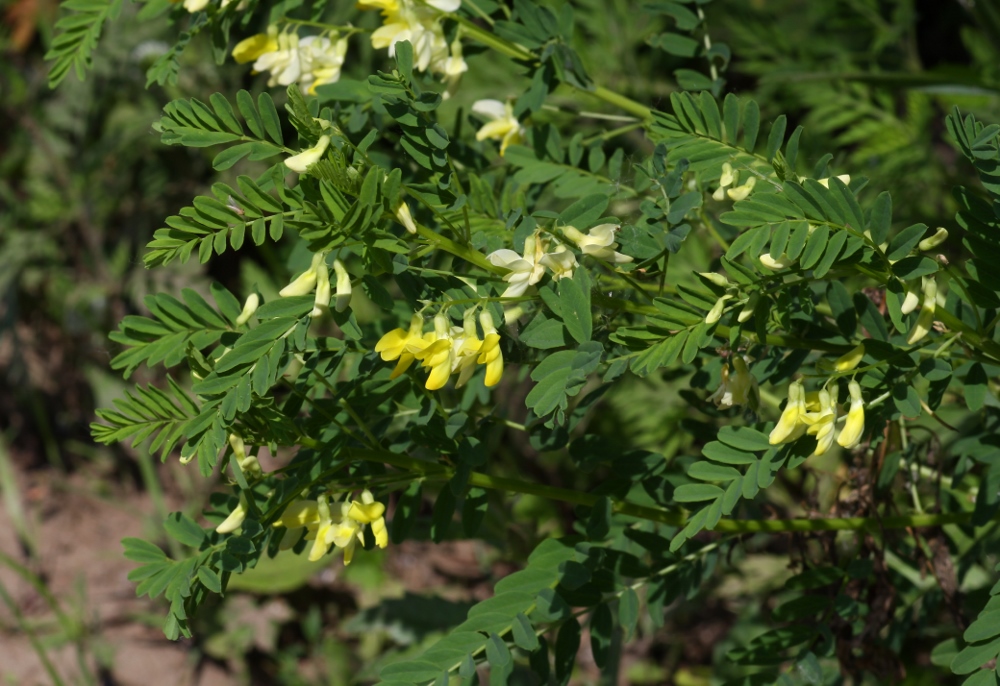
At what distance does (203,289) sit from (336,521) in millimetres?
1608

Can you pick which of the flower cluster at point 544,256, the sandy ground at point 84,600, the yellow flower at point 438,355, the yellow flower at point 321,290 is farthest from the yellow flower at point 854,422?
the sandy ground at point 84,600

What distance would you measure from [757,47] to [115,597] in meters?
1.97

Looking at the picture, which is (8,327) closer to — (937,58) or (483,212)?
(483,212)

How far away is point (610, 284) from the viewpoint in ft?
2.90

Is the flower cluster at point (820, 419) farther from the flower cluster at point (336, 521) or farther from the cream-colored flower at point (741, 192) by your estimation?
the flower cluster at point (336, 521)

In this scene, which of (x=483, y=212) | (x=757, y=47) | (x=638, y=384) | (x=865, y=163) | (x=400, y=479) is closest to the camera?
(x=400, y=479)

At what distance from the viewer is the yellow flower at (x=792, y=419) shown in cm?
77

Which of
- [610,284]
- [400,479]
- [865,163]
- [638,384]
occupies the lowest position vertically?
[638,384]

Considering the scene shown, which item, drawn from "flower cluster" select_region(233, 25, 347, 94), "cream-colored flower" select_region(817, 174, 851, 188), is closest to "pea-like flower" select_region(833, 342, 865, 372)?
"cream-colored flower" select_region(817, 174, 851, 188)

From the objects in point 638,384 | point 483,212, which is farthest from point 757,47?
point 483,212

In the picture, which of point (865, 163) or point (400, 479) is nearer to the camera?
point (400, 479)

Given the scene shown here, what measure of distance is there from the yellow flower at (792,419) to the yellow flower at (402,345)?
0.97 feet

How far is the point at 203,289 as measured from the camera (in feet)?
7.56

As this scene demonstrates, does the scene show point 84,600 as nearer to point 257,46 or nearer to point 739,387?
point 257,46
